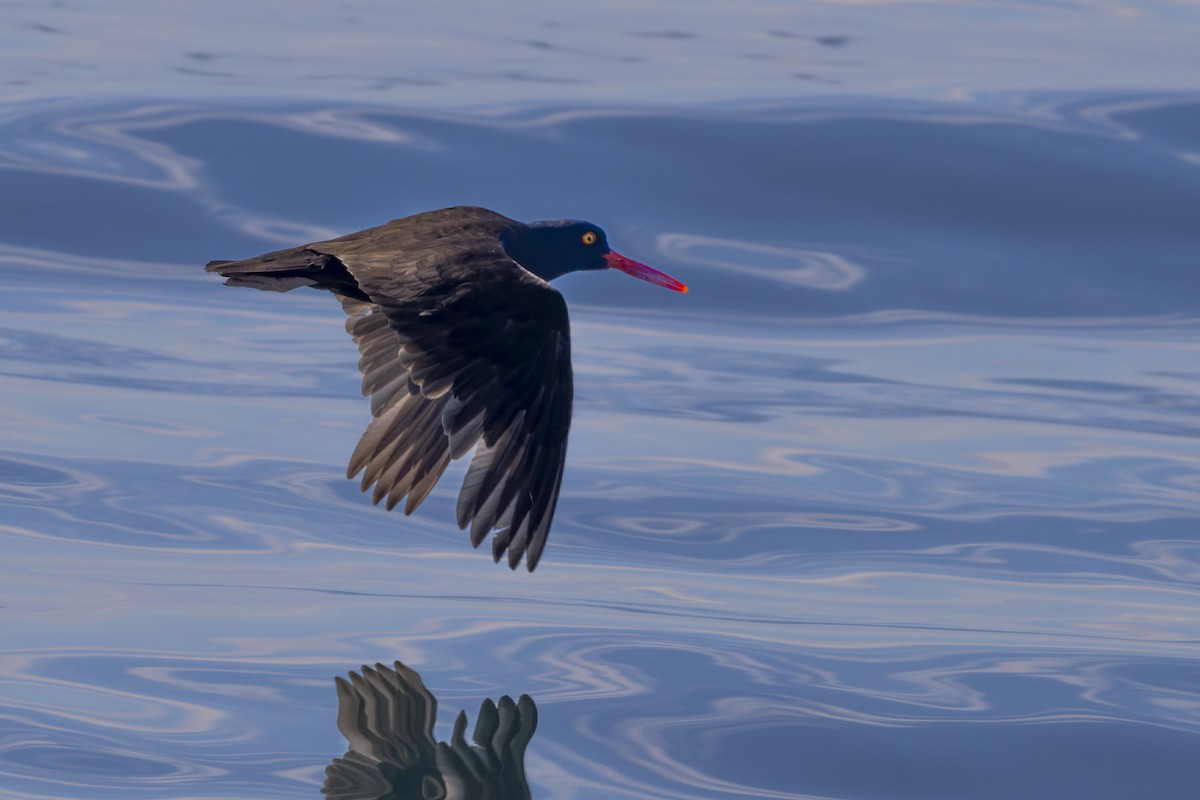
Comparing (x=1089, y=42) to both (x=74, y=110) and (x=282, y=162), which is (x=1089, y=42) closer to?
(x=282, y=162)

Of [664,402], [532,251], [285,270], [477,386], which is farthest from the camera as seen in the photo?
[664,402]

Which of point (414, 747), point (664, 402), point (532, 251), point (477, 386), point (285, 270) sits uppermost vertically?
point (532, 251)

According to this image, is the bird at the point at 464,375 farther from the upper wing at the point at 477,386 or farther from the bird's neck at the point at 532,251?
the bird's neck at the point at 532,251

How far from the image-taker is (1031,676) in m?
6.02

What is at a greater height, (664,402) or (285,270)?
(664,402)

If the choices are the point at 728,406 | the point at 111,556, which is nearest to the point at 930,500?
the point at 728,406

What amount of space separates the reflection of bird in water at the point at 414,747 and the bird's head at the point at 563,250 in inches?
74.0

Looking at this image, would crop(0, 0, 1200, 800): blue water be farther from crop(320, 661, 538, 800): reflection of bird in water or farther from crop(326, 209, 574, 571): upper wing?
crop(326, 209, 574, 571): upper wing

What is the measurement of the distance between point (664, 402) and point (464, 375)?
2.94 meters

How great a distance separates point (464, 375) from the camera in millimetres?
6066

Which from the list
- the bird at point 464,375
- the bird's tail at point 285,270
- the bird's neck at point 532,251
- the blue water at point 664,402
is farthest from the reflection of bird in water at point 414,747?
the bird's neck at point 532,251

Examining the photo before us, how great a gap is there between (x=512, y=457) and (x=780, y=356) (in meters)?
3.96

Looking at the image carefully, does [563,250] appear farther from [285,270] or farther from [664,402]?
[664,402]

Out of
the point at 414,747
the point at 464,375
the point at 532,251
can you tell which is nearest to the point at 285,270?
the point at 464,375
